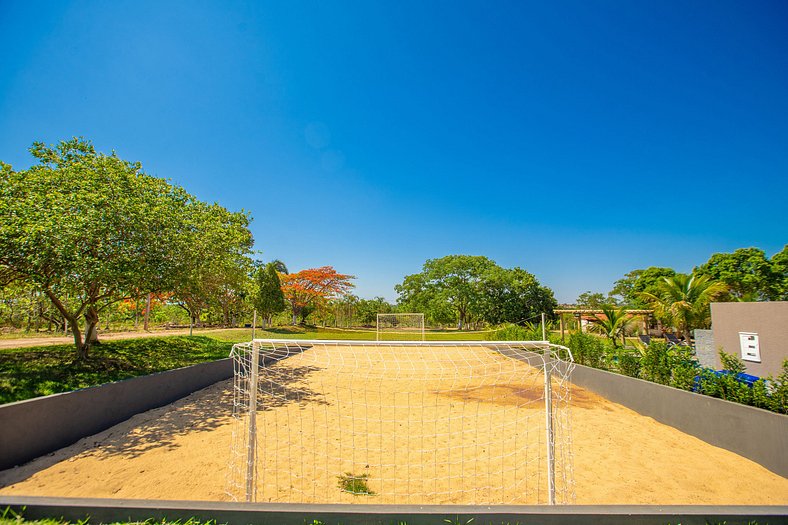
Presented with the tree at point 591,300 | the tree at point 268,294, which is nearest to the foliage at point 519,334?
the tree at point 268,294

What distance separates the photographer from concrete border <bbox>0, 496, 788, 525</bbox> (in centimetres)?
218

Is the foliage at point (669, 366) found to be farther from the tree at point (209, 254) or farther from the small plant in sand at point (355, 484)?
the tree at point (209, 254)

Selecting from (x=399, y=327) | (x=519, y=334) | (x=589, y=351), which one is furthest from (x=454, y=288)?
(x=589, y=351)

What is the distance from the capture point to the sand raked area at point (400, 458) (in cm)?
357

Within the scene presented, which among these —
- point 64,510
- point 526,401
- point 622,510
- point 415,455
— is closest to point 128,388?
point 64,510

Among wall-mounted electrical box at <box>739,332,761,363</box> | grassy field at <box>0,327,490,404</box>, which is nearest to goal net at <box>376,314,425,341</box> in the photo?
grassy field at <box>0,327,490,404</box>

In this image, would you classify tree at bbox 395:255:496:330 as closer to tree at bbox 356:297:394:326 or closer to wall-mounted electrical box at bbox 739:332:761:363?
tree at bbox 356:297:394:326

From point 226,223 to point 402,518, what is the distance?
11913mm

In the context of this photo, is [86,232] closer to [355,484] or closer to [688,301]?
[355,484]

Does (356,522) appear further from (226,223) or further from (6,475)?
(226,223)

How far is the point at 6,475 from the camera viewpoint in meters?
3.83

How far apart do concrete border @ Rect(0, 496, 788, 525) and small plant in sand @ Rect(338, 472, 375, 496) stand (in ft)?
4.87

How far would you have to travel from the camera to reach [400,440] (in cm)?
525

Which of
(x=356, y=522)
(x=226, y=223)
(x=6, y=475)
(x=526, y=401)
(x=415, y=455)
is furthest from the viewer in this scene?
(x=226, y=223)
